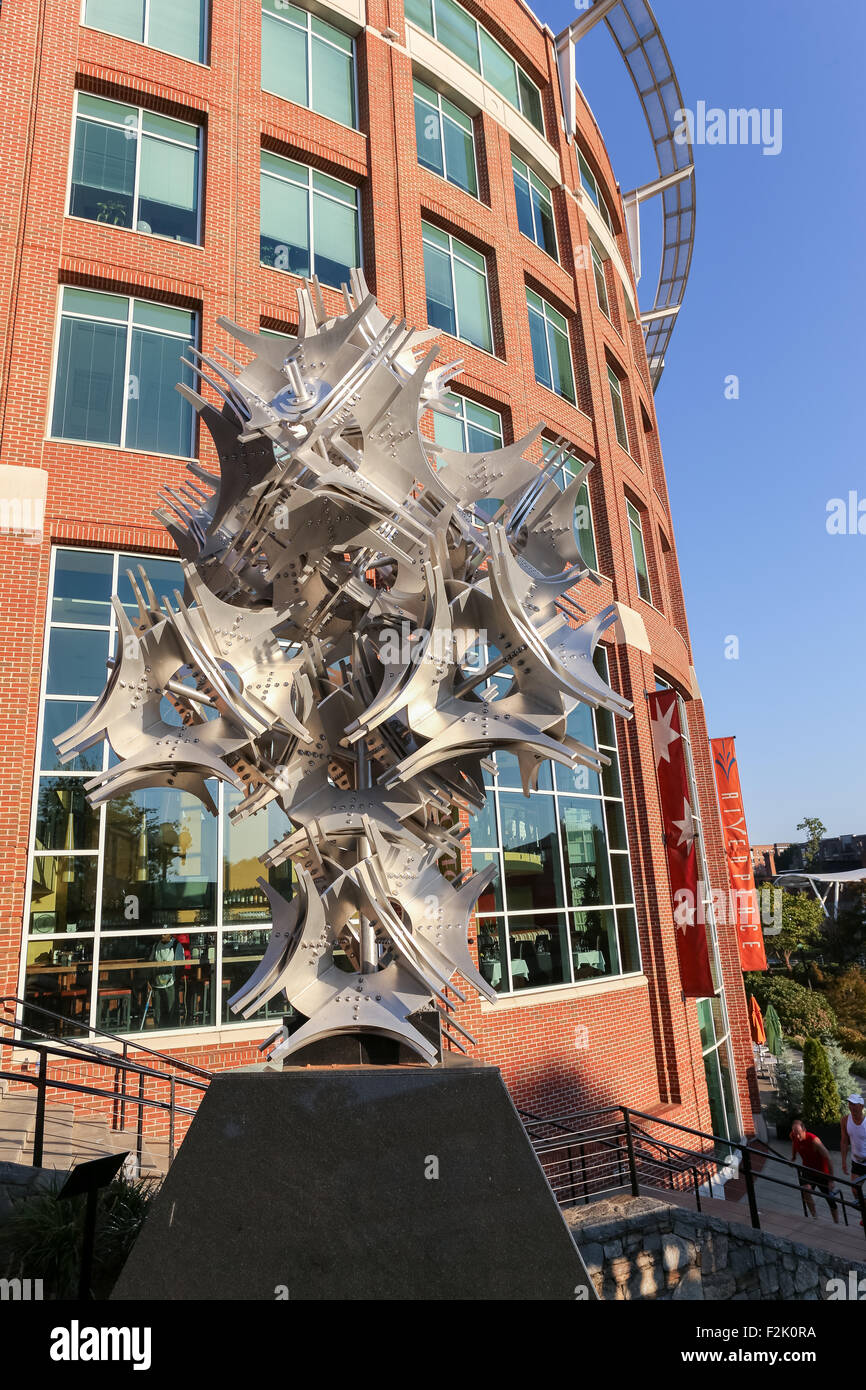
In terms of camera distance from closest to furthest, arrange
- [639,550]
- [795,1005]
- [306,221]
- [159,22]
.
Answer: [159,22], [306,221], [639,550], [795,1005]

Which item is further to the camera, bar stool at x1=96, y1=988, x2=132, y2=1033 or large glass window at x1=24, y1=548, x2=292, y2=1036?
large glass window at x1=24, y1=548, x2=292, y2=1036

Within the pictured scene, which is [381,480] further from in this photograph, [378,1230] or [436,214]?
[436,214]

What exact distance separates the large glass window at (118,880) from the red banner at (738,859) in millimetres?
14912

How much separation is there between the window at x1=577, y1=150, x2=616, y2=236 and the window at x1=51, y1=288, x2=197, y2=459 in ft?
47.6

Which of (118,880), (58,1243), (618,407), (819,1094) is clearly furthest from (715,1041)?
(58,1243)

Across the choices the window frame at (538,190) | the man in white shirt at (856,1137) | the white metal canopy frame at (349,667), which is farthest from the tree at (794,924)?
the white metal canopy frame at (349,667)

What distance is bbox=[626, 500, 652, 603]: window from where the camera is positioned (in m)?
21.7

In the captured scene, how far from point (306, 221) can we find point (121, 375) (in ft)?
15.5

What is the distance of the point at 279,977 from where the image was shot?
568cm

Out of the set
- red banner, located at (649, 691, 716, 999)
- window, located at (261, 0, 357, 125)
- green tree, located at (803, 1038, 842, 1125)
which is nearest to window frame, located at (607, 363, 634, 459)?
red banner, located at (649, 691, 716, 999)

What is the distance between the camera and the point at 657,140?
84.8ft

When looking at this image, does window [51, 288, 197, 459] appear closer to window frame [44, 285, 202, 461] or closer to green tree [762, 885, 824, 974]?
window frame [44, 285, 202, 461]

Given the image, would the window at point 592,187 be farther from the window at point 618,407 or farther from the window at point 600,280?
the window at point 618,407

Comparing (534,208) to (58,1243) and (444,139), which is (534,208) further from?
(58,1243)
